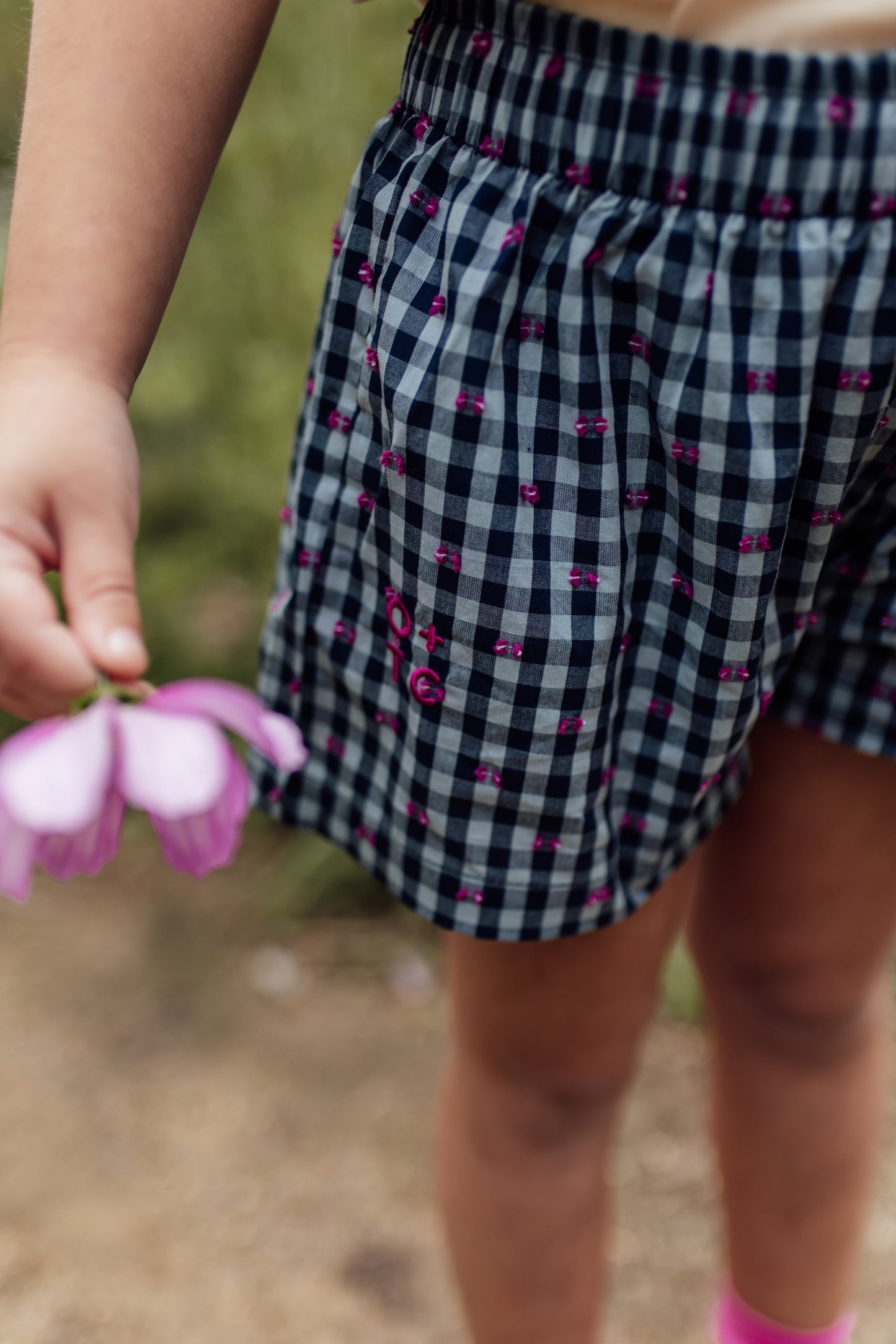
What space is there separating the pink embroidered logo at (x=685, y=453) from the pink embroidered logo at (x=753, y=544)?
0.14 feet

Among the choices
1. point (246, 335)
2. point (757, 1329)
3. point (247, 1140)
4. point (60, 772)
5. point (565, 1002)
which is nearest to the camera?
point (60, 772)

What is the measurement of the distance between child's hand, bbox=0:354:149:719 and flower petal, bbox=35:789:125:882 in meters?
0.04

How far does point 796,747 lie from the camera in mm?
791

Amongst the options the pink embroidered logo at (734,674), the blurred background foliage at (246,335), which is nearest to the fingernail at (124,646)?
the pink embroidered logo at (734,674)

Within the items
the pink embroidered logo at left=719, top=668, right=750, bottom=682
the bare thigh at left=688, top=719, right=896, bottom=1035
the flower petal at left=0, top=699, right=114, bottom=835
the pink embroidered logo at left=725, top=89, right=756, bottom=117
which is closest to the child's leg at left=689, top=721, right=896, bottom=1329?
the bare thigh at left=688, top=719, right=896, bottom=1035

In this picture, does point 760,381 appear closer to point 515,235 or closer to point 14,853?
point 515,235

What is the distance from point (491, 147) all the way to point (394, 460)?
15 cm

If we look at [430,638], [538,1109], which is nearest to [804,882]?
[538,1109]

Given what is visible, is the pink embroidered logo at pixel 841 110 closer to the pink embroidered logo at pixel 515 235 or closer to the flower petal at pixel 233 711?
the pink embroidered logo at pixel 515 235

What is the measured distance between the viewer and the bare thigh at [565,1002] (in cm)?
76

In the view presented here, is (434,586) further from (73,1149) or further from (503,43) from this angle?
(73,1149)

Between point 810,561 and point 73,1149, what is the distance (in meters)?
0.97

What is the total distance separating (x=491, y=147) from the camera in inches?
23.4

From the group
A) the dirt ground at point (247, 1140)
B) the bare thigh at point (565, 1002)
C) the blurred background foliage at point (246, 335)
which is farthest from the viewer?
the blurred background foliage at point (246, 335)
